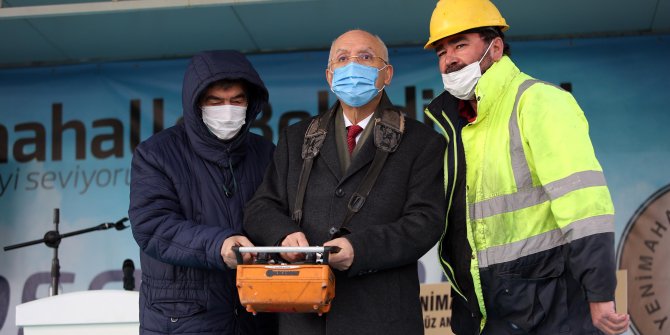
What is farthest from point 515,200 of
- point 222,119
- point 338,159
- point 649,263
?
point 649,263

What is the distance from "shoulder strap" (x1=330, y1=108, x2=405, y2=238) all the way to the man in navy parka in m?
0.38

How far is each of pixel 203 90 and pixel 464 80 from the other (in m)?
1.00

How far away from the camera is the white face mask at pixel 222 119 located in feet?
10.9

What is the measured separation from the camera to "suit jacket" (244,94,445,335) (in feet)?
9.25

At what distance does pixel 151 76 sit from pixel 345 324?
148 inches

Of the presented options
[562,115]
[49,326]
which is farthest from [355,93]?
[49,326]

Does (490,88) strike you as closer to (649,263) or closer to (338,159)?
(338,159)

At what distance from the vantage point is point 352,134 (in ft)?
10.3

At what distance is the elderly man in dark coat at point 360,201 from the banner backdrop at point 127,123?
2750mm

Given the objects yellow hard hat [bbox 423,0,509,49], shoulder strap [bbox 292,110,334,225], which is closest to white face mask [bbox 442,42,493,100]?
yellow hard hat [bbox 423,0,509,49]

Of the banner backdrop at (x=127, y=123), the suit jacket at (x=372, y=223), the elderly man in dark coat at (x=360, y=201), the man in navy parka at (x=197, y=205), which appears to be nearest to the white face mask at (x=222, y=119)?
the man in navy parka at (x=197, y=205)

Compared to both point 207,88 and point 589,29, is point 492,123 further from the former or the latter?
→ point 589,29

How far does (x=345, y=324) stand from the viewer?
2842mm

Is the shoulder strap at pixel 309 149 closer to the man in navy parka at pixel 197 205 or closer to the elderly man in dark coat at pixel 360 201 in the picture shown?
the elderly man in dark coat at pixel 360 201
